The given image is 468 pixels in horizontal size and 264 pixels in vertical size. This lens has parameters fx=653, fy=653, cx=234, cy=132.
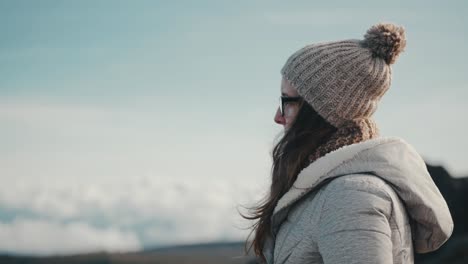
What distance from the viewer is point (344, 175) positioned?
9.08 feet

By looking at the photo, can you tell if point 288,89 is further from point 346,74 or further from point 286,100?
point 346,74

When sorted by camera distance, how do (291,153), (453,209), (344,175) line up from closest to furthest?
(344,175), (291,153), (453,209)

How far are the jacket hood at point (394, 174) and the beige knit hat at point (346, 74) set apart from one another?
0.24 metres

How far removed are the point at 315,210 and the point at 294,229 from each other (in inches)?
6.5

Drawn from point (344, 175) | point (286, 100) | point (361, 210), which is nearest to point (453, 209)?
point (286, 100)

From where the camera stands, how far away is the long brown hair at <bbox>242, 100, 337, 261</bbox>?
304cm

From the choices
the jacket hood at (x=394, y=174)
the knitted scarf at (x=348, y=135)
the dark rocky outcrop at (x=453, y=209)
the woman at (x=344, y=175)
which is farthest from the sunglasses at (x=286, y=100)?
the dark rocky outcrop at (x=453, y=209)

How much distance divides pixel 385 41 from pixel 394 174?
0.71 m

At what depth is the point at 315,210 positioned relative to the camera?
9.08 feet

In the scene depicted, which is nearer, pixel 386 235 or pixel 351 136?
pixel 386 235

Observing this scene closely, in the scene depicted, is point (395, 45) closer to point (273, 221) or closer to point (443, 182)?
point (273, 221)

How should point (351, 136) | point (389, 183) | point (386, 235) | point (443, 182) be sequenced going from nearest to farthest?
point (386, 235)
point (389, 183)
point (351, 136)
point (443, 182)

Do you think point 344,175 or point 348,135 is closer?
point 344,175

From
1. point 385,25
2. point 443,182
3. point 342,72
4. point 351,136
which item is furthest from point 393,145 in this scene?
point 443,182
